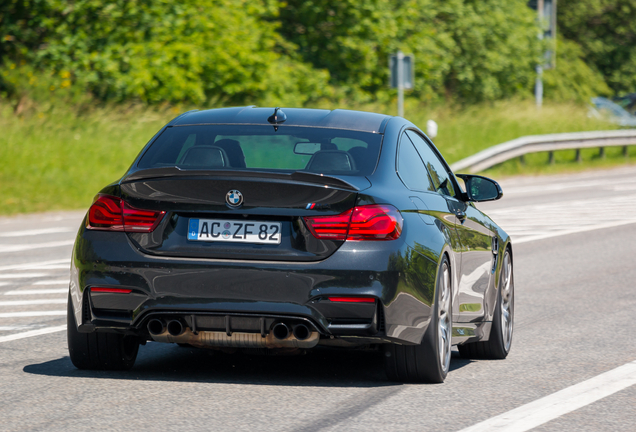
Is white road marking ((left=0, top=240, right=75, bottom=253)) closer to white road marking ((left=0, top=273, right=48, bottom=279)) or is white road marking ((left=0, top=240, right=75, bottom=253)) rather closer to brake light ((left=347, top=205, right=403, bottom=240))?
white road marking ((left=0, top=273, right=48, bottom=279))

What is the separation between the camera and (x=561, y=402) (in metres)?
5.46

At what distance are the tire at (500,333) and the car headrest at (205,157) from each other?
207 centimetres

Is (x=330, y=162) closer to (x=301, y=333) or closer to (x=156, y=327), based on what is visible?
(x=301, y=333)

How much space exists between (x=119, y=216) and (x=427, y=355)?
1720 millimetres

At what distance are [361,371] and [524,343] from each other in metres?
1.70

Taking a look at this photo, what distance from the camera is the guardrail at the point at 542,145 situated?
90.2ft

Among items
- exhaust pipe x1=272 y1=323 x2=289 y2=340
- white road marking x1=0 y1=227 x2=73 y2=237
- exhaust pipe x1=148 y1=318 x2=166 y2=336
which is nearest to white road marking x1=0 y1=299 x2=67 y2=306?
exhaust pipe x1=148 y1=318 x2=166 y2=336

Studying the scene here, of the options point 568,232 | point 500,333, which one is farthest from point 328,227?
point 568,232

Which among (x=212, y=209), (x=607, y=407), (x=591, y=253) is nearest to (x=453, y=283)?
(x=607, y=407)

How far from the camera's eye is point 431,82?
4172 cm

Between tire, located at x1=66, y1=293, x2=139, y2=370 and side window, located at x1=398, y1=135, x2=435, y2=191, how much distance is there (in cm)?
172

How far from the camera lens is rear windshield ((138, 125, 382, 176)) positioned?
5.87 meters

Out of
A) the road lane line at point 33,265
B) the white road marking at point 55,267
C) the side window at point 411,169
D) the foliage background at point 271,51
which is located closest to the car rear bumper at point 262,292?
the side window at point 411,169

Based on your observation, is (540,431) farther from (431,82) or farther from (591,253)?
(431,82)
